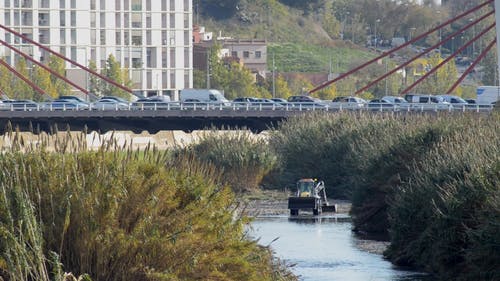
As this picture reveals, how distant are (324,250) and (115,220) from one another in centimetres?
2451

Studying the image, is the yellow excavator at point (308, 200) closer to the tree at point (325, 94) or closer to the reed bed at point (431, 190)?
the reed bed at point (431, 190)

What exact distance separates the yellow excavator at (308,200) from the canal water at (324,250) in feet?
3.95

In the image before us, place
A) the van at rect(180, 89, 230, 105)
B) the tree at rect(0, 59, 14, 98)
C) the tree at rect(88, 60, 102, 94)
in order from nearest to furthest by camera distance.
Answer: the van at rect(180, 89, 230, 105)
the tree at rect(0, 59, 14, 98)
the tree at rect(88, 60, 102, 94)

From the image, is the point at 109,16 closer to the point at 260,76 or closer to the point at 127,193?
the point at 260,76

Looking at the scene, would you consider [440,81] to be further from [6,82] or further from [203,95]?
[6,82]

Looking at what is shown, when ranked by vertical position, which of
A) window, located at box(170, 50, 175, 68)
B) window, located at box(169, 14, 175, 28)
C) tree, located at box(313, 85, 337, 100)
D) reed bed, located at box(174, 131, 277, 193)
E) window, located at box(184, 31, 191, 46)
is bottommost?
reed bed, located at box(174, 131, 277, 193)

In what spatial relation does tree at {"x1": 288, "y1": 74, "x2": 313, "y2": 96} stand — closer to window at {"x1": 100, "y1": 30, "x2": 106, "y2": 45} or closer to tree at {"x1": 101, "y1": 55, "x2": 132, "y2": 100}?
window at {"x1": 100, "y1": 30, "x2": 106, "y2": 45}

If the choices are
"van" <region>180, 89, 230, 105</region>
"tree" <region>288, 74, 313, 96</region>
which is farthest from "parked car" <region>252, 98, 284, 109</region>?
"tree" <region>288, 74, 313, 96</region>

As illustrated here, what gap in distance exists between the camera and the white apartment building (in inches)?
6334

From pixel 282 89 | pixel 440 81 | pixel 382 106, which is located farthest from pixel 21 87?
pixel 440 81

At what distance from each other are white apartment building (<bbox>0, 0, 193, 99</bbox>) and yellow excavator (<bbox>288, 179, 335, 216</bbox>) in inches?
3531

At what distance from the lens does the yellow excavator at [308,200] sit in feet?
227

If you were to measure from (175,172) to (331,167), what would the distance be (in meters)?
52.3

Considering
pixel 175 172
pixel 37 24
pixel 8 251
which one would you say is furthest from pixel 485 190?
pixel 37 24
